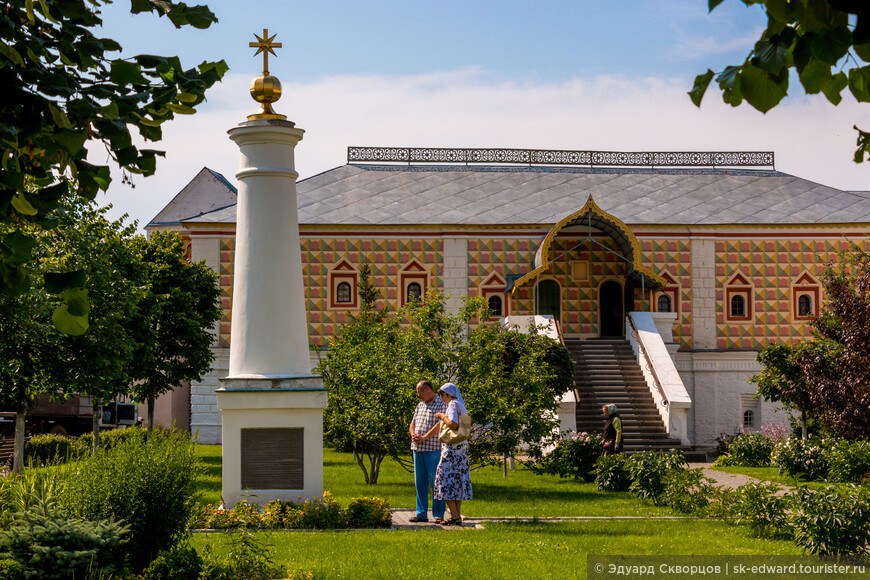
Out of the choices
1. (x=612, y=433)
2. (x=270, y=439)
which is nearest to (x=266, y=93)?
(x=270, y=439)

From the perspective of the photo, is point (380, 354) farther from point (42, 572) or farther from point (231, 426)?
point (42, 572)

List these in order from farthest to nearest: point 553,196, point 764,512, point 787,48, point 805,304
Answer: point 553,196, point 805,304, point 764,512, point 787,48

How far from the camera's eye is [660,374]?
28562 mm

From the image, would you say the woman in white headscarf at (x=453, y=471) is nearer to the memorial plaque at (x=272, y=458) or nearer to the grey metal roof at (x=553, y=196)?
the memorial plaque at (x=272, y=458)

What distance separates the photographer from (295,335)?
1296cm

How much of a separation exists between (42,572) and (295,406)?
16.9 ft

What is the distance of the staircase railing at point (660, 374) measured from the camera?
87.8 ft

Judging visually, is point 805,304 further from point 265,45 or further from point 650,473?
point 265,45

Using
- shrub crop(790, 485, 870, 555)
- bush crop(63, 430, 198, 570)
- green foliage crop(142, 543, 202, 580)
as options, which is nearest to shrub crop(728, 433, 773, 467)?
shrub crop(790, 485, 870, 555)

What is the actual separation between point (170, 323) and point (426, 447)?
15.2 meters

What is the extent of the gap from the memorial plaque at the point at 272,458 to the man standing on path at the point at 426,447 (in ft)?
4.92

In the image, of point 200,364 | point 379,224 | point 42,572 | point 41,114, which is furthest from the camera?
point 379,224

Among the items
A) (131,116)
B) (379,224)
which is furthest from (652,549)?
(379,224)

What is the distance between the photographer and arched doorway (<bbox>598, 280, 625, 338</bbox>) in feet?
110
